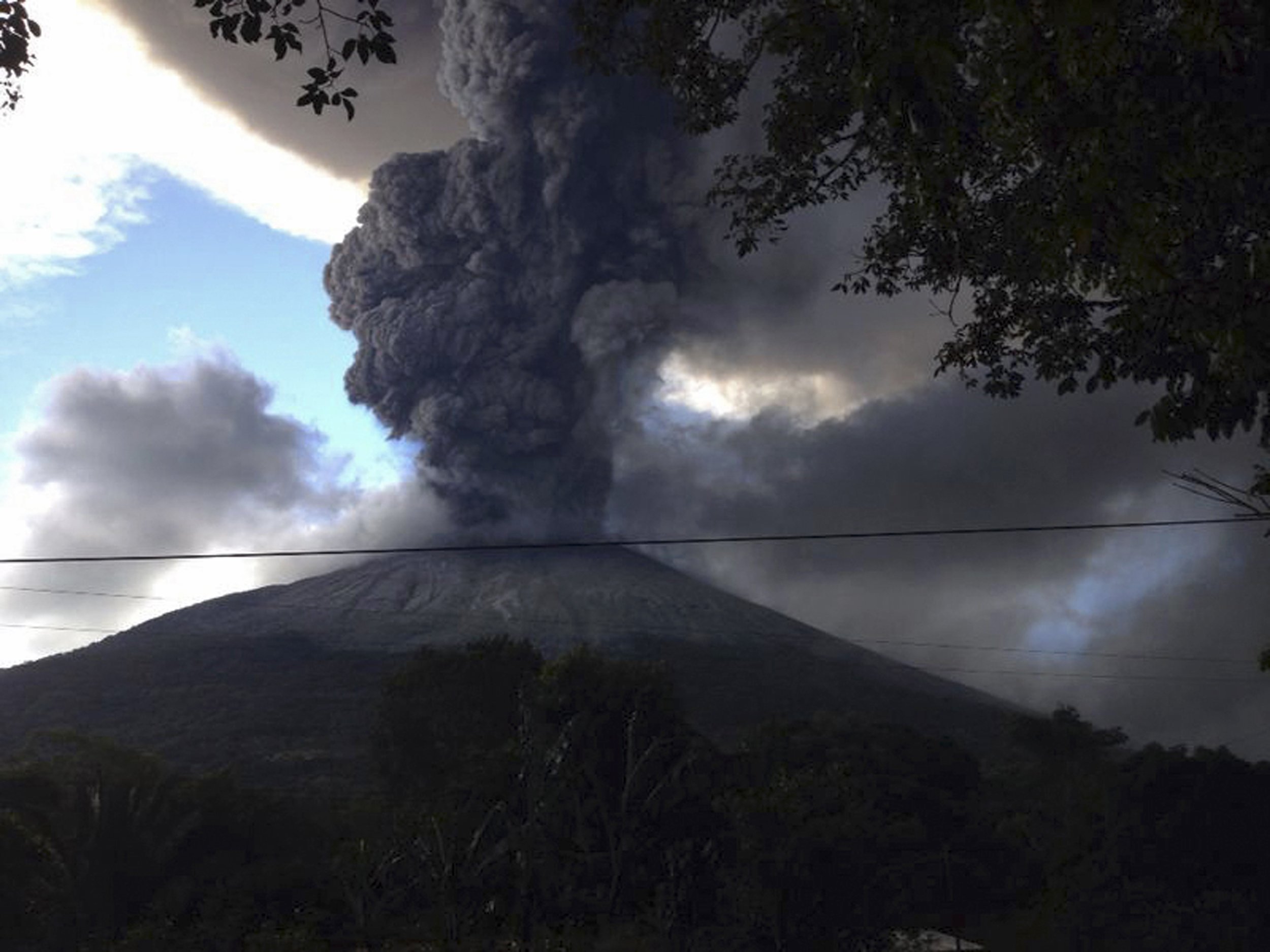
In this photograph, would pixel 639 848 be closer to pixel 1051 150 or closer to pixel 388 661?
pixel 1051 150

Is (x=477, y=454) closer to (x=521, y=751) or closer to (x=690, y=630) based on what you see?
(x=690, y=630)

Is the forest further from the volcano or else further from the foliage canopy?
the volcano

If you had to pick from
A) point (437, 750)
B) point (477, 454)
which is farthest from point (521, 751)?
point (477, 454)

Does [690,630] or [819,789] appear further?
[690,630]

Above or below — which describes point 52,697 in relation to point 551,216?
below

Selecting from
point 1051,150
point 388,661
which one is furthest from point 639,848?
point 388,661

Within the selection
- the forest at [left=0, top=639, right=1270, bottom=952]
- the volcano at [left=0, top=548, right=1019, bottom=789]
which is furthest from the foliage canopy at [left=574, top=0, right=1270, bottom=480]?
the volcano at [left=0, top=548, right=1019, bottom=789]
